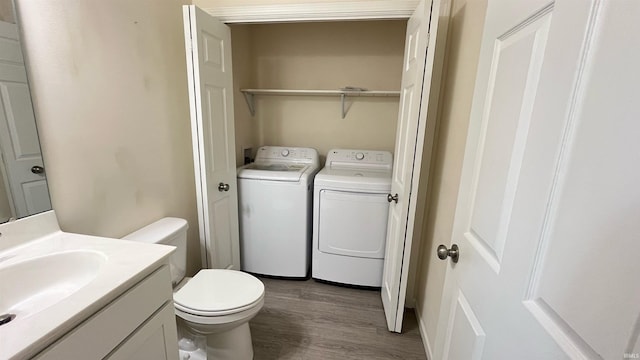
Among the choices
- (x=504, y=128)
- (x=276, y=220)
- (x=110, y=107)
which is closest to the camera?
(x=504, y=128)

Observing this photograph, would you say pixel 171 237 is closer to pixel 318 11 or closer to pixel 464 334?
pixel 464 334

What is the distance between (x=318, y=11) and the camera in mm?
1696

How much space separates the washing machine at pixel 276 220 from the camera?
2139 mm

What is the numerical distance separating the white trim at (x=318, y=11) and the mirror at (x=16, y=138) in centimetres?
108

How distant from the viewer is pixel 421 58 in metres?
1.33

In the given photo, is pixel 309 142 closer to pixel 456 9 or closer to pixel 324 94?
pixel 324 94

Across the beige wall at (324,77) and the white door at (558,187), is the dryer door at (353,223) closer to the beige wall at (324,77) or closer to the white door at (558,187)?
the beige wall at (324,77)

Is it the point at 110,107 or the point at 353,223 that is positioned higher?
the point at 110,107

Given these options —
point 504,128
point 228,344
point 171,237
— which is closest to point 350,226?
point 228,344

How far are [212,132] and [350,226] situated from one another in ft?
3.96

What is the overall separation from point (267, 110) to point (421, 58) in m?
1.72

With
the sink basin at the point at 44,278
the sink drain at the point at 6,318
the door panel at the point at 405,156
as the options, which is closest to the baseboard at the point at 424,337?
the door panel at the point at 405,156

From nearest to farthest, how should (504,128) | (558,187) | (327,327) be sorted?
(558,187)
(504,128)
(327,327)

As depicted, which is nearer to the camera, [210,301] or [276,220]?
[210,301]
